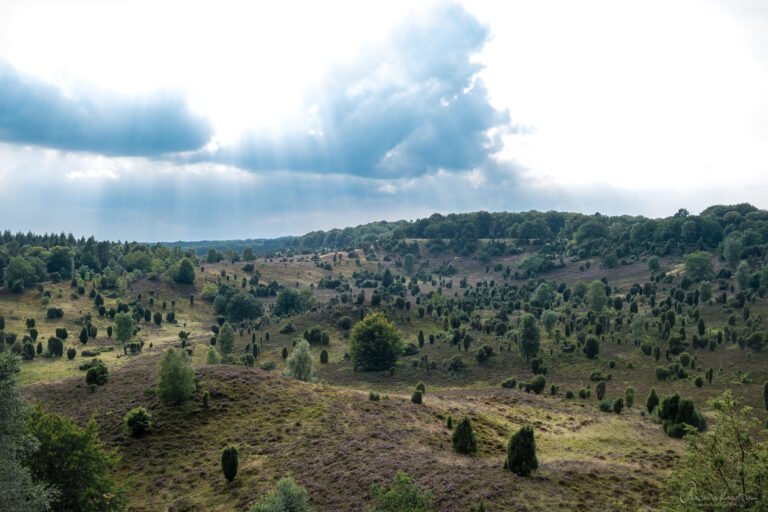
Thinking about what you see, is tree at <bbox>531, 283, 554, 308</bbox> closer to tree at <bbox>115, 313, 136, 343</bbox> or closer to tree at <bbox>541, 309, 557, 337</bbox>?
tree at <bbox>541, 309, 557, 337</bbox>

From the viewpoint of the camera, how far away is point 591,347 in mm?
89750

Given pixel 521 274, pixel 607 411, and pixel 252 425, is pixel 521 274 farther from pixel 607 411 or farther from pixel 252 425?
pixel 252 425

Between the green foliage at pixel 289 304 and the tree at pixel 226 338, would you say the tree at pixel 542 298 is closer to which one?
the green foliage at pixel 289 304

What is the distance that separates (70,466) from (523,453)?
90.9 feet

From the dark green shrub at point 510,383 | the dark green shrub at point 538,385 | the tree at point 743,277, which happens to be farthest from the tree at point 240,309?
the tree at point 743,277

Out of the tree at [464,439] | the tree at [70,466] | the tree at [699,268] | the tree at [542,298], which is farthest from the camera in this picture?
the tree at [699,268]

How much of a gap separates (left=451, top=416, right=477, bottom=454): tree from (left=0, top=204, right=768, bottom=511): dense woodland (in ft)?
0.49

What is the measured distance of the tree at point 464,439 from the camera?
121ft

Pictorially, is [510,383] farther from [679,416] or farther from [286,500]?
[286,500]

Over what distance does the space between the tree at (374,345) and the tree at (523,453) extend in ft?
202

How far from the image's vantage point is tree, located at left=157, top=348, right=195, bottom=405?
1889 inches

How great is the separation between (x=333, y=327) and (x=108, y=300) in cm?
6994

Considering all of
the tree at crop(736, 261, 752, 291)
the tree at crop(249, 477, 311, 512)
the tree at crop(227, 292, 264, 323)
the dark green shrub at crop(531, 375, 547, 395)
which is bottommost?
the dark green shrub at crop(531, 375, 547, 395)

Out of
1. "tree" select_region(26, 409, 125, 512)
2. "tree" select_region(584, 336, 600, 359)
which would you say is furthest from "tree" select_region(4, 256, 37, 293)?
"tree" select_region(584, 336, 600, 359)
